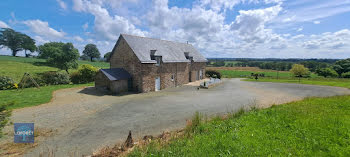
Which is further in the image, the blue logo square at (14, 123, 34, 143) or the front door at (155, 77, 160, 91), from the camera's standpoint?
the front door at (155, 77, 160, 91)

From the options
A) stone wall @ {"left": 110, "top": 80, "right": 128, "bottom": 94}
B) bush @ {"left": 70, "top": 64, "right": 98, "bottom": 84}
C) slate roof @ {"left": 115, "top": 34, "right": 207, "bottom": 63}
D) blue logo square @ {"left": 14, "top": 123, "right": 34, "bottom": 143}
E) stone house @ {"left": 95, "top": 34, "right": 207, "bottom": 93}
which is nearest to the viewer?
blue logo square @ {"left": 14, "top": 123, "right": 34, "bottom": 143}

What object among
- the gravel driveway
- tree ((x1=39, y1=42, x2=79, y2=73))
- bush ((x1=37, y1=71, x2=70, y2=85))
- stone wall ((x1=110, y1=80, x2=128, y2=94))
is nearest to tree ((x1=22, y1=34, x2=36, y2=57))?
tree ((x1=39, y1=42, x2=79, y2=73))

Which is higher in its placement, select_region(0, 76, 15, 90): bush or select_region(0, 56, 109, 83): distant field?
select_region(0, 56, 109, 83): distant field

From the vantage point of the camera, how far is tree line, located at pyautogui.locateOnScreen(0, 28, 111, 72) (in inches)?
1125

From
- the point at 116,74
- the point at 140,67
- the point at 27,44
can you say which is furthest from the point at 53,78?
the point at 27,44

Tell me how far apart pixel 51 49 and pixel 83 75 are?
11719 millimetres

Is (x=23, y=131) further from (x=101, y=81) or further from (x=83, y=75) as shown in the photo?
(x=83, y=75)

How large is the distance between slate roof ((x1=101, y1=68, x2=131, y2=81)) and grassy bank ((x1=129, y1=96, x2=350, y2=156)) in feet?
43.4

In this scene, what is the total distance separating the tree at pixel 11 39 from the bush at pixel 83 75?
177ft

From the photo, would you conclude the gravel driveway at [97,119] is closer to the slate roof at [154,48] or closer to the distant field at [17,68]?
the slate roof at [154,48]

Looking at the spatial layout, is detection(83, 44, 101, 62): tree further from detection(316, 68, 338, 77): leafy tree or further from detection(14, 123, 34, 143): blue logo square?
detection(316, 68, 338, 77): leafy tree

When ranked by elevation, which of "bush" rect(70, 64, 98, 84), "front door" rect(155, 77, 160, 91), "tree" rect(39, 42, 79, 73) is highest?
"tree" rect(39, 42, 79, 73)

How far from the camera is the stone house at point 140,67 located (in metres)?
18.6

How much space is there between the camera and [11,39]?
178ft
